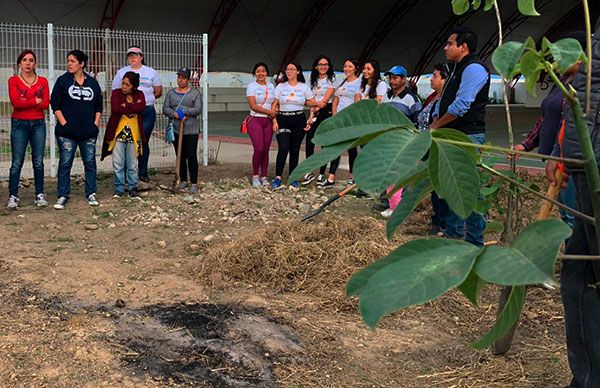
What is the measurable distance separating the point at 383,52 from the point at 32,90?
23.4 meters

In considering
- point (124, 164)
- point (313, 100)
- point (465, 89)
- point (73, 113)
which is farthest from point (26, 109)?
point (465, 89)

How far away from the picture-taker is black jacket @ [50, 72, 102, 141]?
7227 millimetres

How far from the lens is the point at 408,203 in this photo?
4.30 ft

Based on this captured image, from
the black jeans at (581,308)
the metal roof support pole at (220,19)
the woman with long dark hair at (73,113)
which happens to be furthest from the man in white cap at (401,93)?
the metal roof support pole at (220,19)

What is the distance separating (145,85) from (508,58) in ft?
25.6

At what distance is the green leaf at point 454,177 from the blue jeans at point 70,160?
682 centimetres

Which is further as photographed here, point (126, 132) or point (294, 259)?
point (126, 132)

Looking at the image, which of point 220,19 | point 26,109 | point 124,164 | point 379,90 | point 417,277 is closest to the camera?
point 417,277

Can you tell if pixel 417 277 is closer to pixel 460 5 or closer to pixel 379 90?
pixel 460 5

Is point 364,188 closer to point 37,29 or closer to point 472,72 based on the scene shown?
point 472,72

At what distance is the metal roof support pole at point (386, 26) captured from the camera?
2753cm

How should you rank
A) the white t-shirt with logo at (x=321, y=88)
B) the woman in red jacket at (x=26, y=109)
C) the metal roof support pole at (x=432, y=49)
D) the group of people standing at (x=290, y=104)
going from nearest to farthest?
the woman in red jacket at (x=26, y=109), the group of people standing at (x=290, y=104), the white t-shirt with logo at (x=321, y=88), the metal roof support pole at (x=432, y=49)

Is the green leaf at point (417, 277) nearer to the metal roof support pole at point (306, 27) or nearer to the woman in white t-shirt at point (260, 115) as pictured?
the woman in white t-shirt at point (260, 115)

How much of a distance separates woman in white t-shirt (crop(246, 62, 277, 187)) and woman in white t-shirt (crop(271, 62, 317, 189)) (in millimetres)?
94
